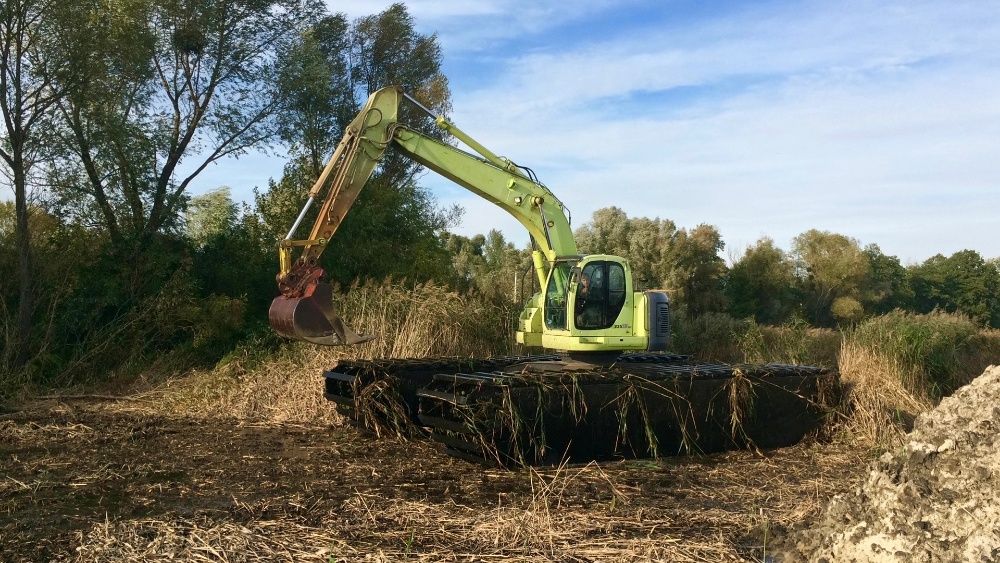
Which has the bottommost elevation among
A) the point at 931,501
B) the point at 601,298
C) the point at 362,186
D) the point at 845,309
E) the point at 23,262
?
the point at 931,501

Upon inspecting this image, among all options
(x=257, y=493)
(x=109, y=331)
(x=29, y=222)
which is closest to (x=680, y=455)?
(x=257, y=493)

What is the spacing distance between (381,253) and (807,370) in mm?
9560

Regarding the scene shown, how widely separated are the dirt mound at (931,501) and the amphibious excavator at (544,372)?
358 cm

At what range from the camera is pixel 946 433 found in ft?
13.1

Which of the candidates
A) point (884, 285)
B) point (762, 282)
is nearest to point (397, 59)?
point (762, 282)

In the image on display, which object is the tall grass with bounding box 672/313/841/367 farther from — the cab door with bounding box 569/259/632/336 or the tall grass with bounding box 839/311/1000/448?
the cab door with bounding box 569/259/632/336

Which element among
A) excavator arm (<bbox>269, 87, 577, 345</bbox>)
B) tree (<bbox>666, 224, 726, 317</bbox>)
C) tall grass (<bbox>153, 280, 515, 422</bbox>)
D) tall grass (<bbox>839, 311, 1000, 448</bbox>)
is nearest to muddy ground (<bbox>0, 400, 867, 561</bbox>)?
tall grass (<bbox>839, 311, 1000, 448</bbox>)

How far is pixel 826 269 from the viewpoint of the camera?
112 ft

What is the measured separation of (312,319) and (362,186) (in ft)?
5.34

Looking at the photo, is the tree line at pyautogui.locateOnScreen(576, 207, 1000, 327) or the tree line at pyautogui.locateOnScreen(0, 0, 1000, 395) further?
the tree line at pyautogui.locateOnScreen(576, 207, 1000, 327)

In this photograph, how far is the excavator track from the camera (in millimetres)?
7570

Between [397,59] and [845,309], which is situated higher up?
[397,59]

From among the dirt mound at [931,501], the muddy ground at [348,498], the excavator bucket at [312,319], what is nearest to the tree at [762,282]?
the muddy ground at [348,498]

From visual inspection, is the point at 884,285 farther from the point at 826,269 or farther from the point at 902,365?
the point at 902,365
